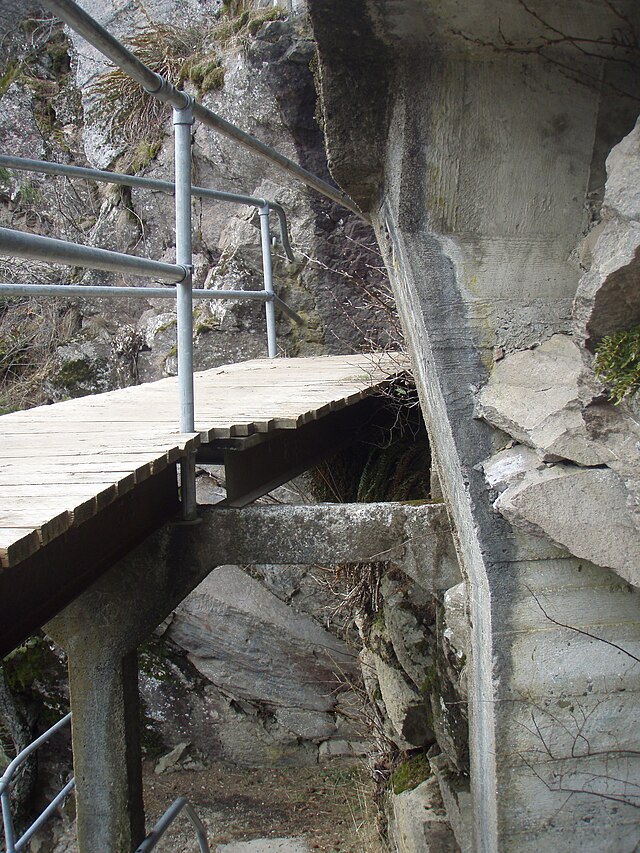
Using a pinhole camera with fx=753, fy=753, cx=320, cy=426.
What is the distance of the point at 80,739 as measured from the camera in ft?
9.48

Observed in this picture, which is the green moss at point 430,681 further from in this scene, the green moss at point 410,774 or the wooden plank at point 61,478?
the wooden plank at point 61,478

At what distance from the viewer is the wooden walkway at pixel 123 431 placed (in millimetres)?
1691

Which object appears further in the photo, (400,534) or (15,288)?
(400,534)

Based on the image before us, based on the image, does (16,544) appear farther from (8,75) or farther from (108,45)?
(8,75)

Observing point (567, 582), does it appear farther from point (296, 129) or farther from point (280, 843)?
point (296, 129)

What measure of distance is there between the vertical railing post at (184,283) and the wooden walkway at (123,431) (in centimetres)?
11

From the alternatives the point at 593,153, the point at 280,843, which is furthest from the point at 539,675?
the point at 280,843

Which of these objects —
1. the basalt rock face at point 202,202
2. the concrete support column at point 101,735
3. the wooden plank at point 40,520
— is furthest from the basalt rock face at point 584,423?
the basalt rock face at point 202,202

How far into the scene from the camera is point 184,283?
2.55 metres

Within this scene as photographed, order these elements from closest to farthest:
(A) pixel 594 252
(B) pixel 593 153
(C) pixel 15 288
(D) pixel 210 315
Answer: (A) pixel 594 252
(B) pixel 593 153
(C) pixel 15 288
(D) pixel 210 315

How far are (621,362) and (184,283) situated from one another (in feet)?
4.85

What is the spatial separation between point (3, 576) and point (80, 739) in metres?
1.28

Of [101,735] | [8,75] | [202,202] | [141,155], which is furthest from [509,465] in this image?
[8,75]

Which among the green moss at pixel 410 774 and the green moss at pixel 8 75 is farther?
the green moss at pixel 8 75
